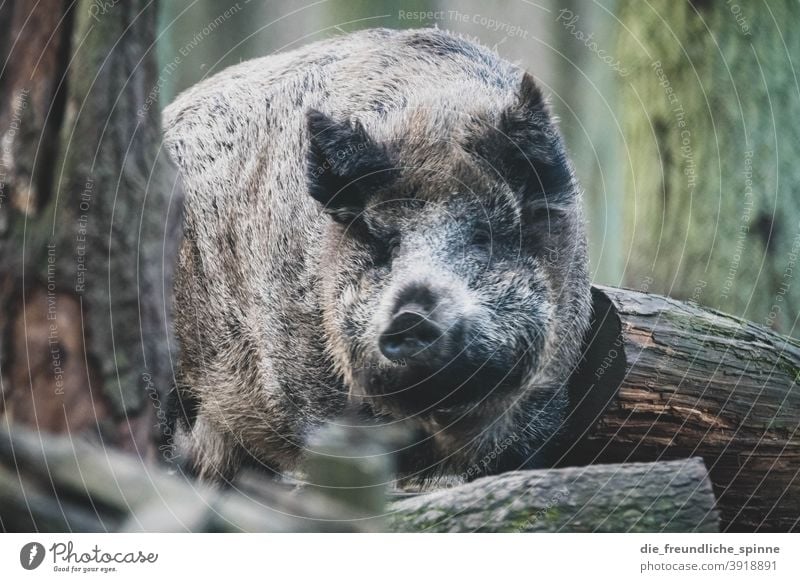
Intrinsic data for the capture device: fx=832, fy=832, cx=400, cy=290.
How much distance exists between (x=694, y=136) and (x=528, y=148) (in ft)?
3.47

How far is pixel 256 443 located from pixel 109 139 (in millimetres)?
1645

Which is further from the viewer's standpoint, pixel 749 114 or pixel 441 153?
pixel 749 114

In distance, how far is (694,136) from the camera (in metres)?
3.82

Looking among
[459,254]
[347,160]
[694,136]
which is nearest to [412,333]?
[459,254]

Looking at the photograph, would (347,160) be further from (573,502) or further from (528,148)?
(573,502)

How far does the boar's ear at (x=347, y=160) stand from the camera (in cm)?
323

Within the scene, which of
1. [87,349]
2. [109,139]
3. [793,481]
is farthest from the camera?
[793,481]

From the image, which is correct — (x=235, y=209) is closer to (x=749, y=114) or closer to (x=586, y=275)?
(x=586, y=275)

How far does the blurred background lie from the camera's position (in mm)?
3705

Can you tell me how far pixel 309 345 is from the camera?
347 centimetres

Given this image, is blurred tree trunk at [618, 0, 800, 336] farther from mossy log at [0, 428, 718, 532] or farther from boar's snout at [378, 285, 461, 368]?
boar's snout at [378, 285, 461, 368]

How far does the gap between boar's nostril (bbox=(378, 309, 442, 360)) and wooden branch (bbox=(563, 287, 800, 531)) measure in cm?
76
